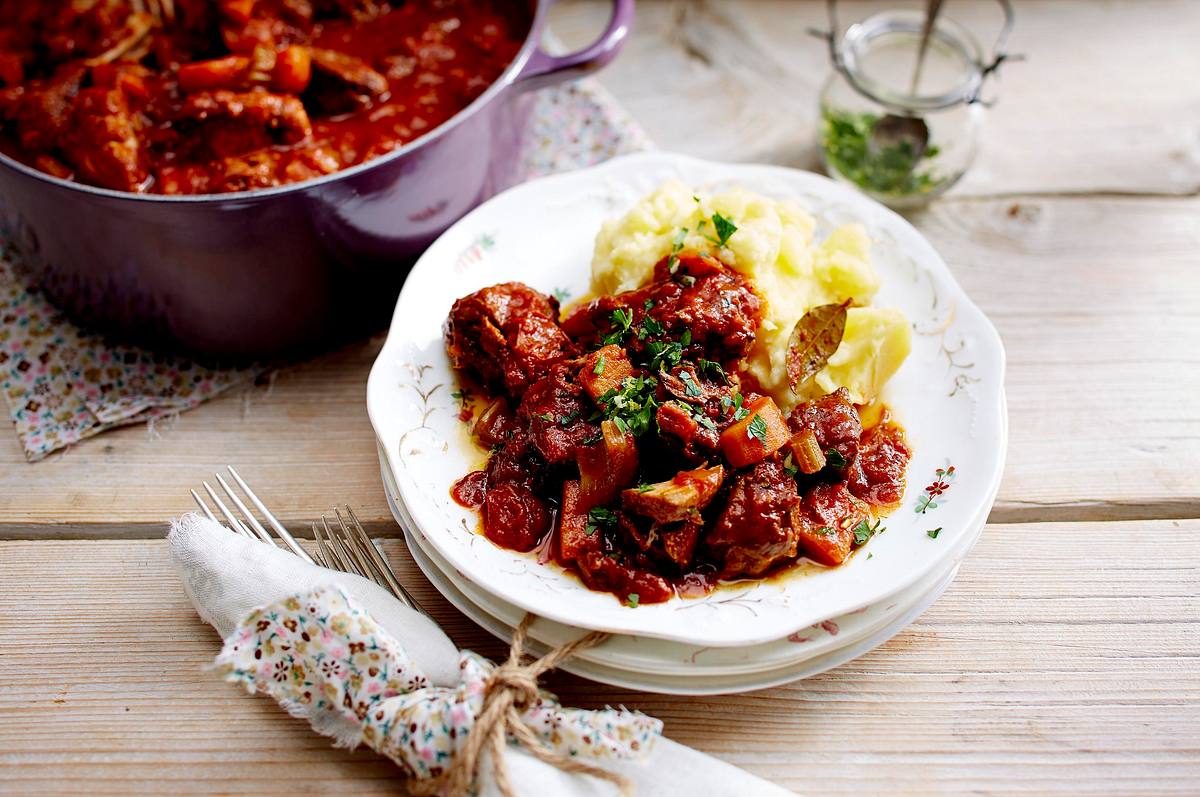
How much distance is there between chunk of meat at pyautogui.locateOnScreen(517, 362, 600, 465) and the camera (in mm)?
3186

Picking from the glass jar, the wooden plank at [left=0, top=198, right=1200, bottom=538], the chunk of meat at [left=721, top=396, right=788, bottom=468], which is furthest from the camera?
the glass jar

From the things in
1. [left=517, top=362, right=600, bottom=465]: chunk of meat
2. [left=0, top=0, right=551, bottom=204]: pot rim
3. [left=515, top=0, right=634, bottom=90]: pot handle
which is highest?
[left=515, top=0, right=634, bottom=90]: pot handle

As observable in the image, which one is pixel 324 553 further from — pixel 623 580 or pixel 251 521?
pixel 623 580

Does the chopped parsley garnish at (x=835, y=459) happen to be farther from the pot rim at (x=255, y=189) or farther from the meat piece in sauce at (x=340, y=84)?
the meat piece in sauce at (x=340, y=84)

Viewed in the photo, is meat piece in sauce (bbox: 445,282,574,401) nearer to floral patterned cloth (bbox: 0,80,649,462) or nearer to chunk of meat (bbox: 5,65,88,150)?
floral patterned cloth (bbox: 0,80,649,462)

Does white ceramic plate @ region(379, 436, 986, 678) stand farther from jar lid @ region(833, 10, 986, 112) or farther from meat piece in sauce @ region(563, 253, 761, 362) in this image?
jar lid @ region(833, 10, 986, 112)

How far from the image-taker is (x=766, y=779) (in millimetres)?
2965

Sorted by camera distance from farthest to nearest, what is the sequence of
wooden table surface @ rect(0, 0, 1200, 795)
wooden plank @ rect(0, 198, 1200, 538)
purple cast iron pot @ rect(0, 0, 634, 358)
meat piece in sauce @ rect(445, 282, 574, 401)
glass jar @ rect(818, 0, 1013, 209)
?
glass jar @ rect(818, 0, 1013, 209) → wooden plank @ rect(0, 198, 1200, 538) → purple cast iron pot @ rect(0, 0, 634, 358) → meat piece in sauce @ rect(445, 282, 574, 401) → wooden table surface @ rect(0, 0, 1200, 795)

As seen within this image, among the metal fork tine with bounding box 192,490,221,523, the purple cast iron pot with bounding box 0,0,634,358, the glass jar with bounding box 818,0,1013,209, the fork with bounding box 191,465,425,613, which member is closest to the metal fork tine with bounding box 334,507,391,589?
the fork with bounding box 191,465,425,613

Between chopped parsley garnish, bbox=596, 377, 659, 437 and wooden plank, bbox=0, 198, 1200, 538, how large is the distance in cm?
102

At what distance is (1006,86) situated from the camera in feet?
18.2

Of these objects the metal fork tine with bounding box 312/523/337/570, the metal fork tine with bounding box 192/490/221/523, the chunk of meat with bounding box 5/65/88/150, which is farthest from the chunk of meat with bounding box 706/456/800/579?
the chunk of meat with bounding box 5/65/88/150

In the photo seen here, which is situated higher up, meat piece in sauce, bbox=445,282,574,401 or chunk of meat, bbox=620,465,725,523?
meat piece in sauce, bbox=445,282,574,401

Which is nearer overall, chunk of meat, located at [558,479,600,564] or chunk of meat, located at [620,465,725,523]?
chunk of meat, located at [620,465,725,523]
